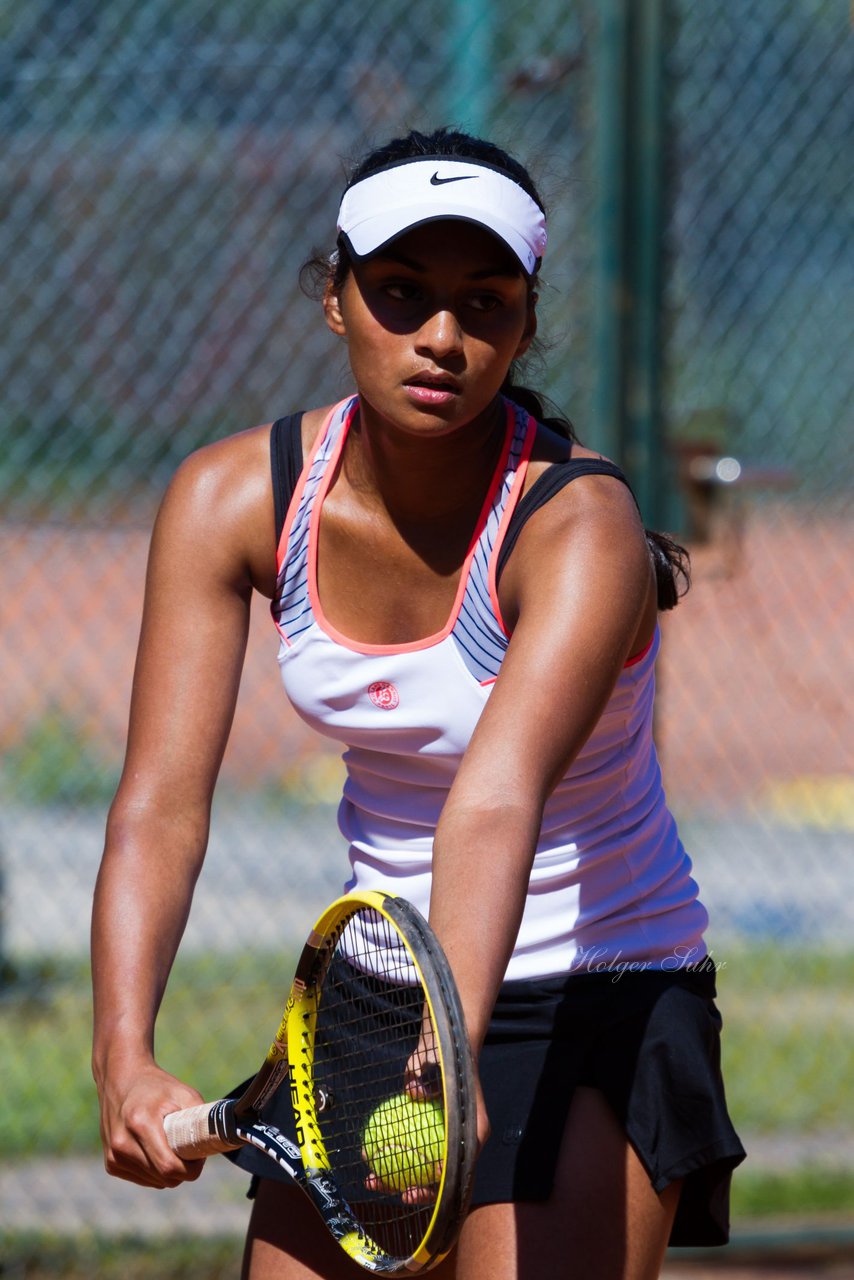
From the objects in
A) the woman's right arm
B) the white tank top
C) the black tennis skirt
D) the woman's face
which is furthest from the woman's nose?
the black tennis skirt

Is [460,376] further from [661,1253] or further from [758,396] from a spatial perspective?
[758,396]

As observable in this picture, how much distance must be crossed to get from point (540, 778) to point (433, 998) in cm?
39

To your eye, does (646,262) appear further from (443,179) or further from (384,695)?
(384,695)

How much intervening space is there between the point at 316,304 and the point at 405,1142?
9.15 feet

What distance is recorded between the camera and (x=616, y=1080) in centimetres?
220

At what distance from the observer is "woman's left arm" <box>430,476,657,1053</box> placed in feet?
6.10

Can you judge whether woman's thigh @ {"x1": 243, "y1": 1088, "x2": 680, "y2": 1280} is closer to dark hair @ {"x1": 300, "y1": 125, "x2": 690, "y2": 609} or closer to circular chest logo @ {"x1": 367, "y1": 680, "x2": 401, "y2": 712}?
circular chest logo @ {"x1": 367, "y1": 680, "x2": 401, "y2": 712}

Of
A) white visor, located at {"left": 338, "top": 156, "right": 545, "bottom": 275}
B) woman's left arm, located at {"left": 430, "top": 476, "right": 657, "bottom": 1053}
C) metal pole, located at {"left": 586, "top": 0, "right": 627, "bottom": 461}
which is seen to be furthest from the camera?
metal pole, located at {"left": 586, "top": 0, "right": 627, "bottom": 461}

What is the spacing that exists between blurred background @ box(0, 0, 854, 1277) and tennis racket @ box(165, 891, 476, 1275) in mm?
2070

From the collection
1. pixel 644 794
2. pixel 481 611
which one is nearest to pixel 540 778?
pixel 481 611

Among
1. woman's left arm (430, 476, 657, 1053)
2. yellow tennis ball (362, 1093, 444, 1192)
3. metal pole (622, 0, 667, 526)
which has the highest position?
metal pole (622, 0, 667, 526)

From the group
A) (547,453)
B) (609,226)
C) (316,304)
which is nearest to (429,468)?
(547,453)

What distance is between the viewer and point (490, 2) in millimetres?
3871

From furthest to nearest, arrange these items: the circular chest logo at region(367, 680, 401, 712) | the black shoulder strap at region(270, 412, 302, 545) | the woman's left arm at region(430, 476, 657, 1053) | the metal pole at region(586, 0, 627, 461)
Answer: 1. the metal pole at region(586, 0, 627, 461)
2. the black shoulder strap at region(270, 412, 302, 545)
3. the circular chest logo at region(367, 680, 401, 712)
4. the woman's left arm at region(430, 476, 657, 1053)
